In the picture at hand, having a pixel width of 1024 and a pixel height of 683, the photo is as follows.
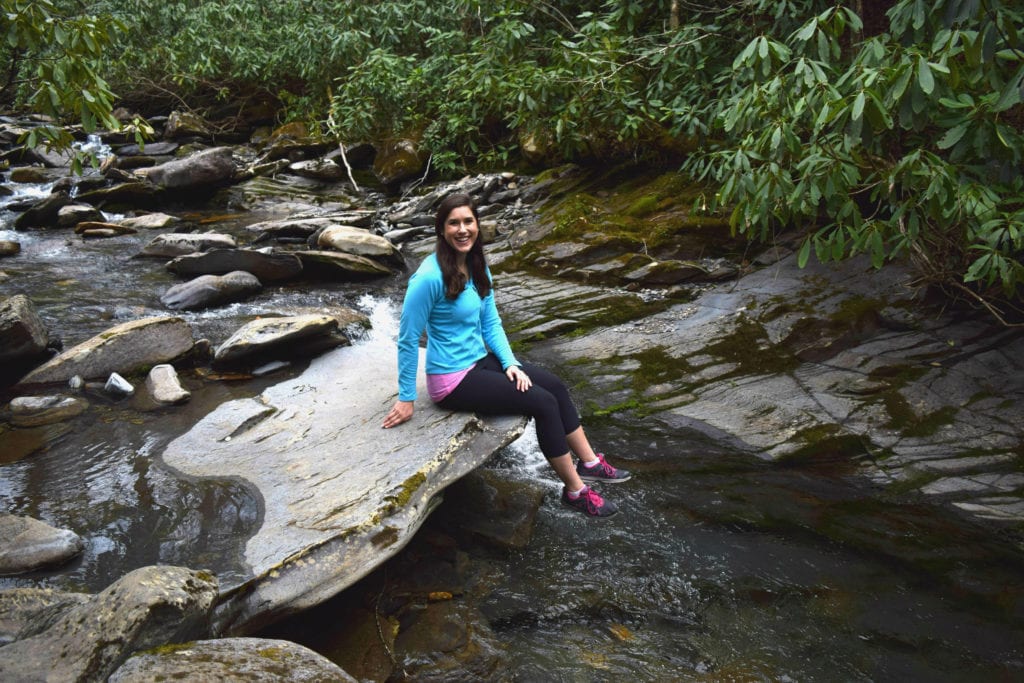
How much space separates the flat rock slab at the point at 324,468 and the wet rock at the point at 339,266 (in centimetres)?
272

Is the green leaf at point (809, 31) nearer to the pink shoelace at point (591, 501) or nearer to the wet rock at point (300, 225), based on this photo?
the pink shoelace at point (591, 501)

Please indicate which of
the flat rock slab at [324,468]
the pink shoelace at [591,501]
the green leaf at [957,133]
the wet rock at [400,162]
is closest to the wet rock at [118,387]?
the flat rock slab at [324,468]

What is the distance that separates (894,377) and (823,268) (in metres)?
1.30

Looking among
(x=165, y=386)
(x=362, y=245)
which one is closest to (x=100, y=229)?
(x=362, y=245)

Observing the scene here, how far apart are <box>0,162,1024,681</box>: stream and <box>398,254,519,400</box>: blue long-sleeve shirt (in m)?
0.79

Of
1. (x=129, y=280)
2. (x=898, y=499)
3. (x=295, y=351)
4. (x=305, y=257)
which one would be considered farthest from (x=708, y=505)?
(x=129, y=280)

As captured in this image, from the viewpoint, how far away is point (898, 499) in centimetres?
412

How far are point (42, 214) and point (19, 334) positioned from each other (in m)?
5.89

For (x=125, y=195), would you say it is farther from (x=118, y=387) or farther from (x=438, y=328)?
(x=438, y=328)

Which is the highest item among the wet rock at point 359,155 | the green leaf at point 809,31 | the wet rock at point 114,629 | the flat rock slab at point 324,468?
the green leaf at point 809,31

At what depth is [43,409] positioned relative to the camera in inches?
187

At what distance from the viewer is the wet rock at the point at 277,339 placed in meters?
5.41

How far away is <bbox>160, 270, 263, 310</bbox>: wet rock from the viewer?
22.2ft

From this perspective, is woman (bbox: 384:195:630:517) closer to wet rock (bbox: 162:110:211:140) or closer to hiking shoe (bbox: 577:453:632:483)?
hiking shoe (bbox: 577:453:632:483)
